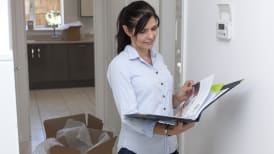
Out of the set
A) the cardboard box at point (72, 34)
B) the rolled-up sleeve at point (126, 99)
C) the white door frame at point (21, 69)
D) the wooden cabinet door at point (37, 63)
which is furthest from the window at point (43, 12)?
the rolled-up sleeve at point (126, 99)

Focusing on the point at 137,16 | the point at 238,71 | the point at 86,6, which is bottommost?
the point at 238,71

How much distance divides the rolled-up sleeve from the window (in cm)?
552

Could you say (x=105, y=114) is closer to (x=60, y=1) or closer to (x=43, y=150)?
(x=43, y=150)

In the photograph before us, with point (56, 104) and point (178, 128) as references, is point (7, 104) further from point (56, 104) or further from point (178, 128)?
point (56, 104)

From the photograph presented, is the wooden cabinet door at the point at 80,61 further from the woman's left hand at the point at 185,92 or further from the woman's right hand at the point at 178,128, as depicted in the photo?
the woman's right hand at the point at 178,128

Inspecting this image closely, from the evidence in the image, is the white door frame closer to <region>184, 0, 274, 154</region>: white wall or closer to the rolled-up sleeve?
<region>184, 0, 274, 154</region>: white wall

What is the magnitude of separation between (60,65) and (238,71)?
548 cm

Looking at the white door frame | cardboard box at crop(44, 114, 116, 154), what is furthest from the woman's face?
the white door frame

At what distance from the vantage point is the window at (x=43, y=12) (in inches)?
269

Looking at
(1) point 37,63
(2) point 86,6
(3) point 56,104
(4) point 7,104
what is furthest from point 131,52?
(2) point 86,6

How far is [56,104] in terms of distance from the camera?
5766mm

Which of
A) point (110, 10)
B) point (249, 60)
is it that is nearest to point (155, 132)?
point (249, 60)

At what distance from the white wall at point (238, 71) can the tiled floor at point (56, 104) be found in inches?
114

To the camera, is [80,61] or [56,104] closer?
[56,104]
